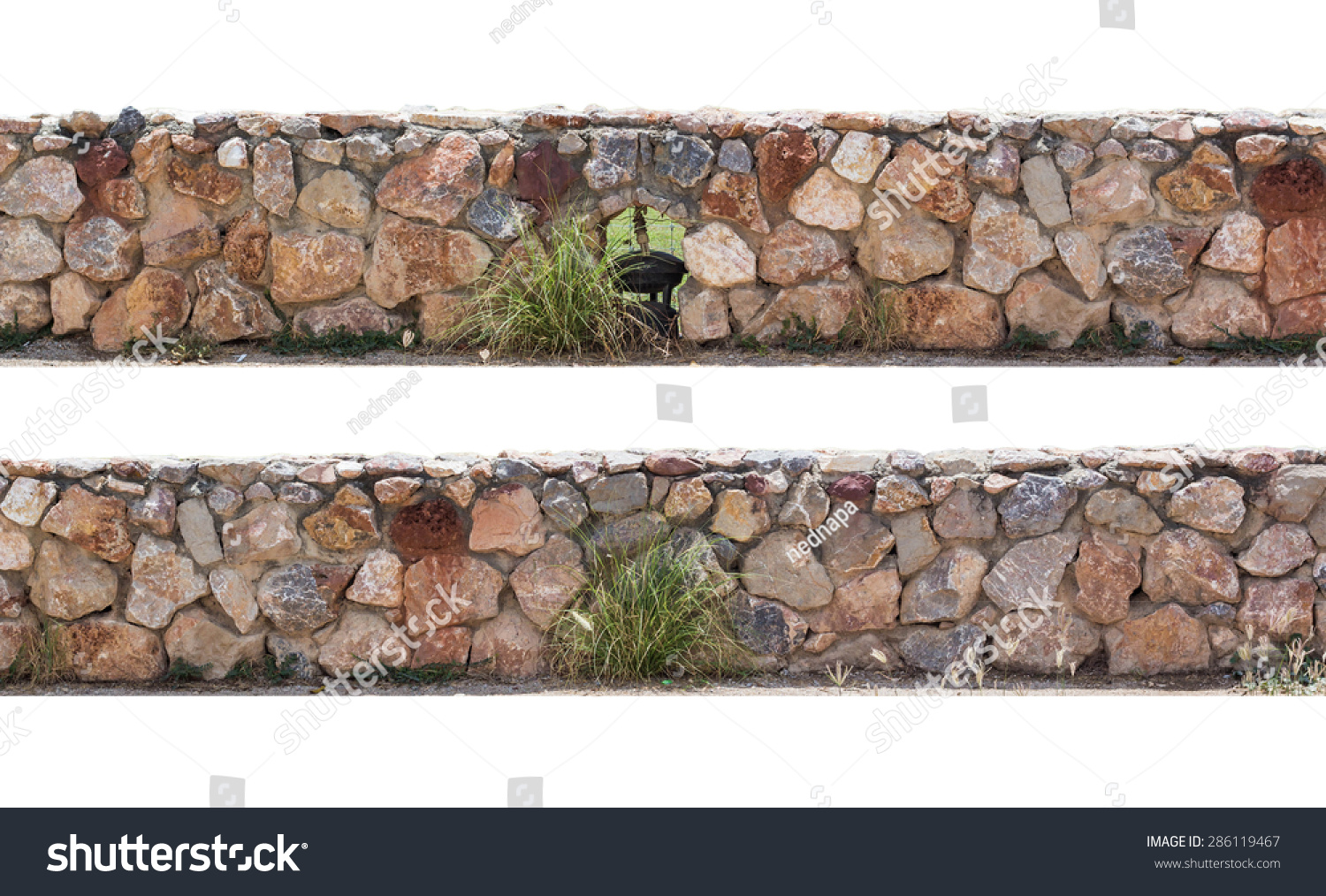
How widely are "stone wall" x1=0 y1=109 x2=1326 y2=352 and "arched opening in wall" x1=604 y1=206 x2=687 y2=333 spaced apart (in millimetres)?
92

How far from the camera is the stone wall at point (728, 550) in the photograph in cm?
472

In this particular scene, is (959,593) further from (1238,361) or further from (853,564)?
(1238,361)

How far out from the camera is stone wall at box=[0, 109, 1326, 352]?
211 inches

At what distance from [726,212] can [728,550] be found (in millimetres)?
1676

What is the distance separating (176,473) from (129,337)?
1.29 m

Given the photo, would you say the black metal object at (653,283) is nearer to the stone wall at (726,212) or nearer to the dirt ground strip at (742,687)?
the stone wall at (726,212)

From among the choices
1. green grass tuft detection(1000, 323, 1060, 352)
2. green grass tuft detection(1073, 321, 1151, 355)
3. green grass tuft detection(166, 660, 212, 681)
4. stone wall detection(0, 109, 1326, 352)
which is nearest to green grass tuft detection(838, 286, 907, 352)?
stone wall detection(0, 109, 1326, 352)

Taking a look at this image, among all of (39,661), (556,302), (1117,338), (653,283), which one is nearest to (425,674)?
(39,661)

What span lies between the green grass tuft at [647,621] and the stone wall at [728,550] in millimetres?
72

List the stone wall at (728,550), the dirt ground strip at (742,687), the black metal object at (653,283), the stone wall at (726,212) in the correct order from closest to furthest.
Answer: the dirt ground strip at (742,687), the stone wall at (728,550), the stone wall at (726,212), the black metal object at (653,283)

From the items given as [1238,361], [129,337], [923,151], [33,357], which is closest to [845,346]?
[923,151]

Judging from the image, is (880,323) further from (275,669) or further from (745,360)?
(275,669)

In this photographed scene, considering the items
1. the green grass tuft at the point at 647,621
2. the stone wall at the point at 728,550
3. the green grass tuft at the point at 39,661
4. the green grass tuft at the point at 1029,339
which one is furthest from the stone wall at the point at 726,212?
the green grass tuft at the point at 39,661

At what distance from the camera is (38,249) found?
223 inches
